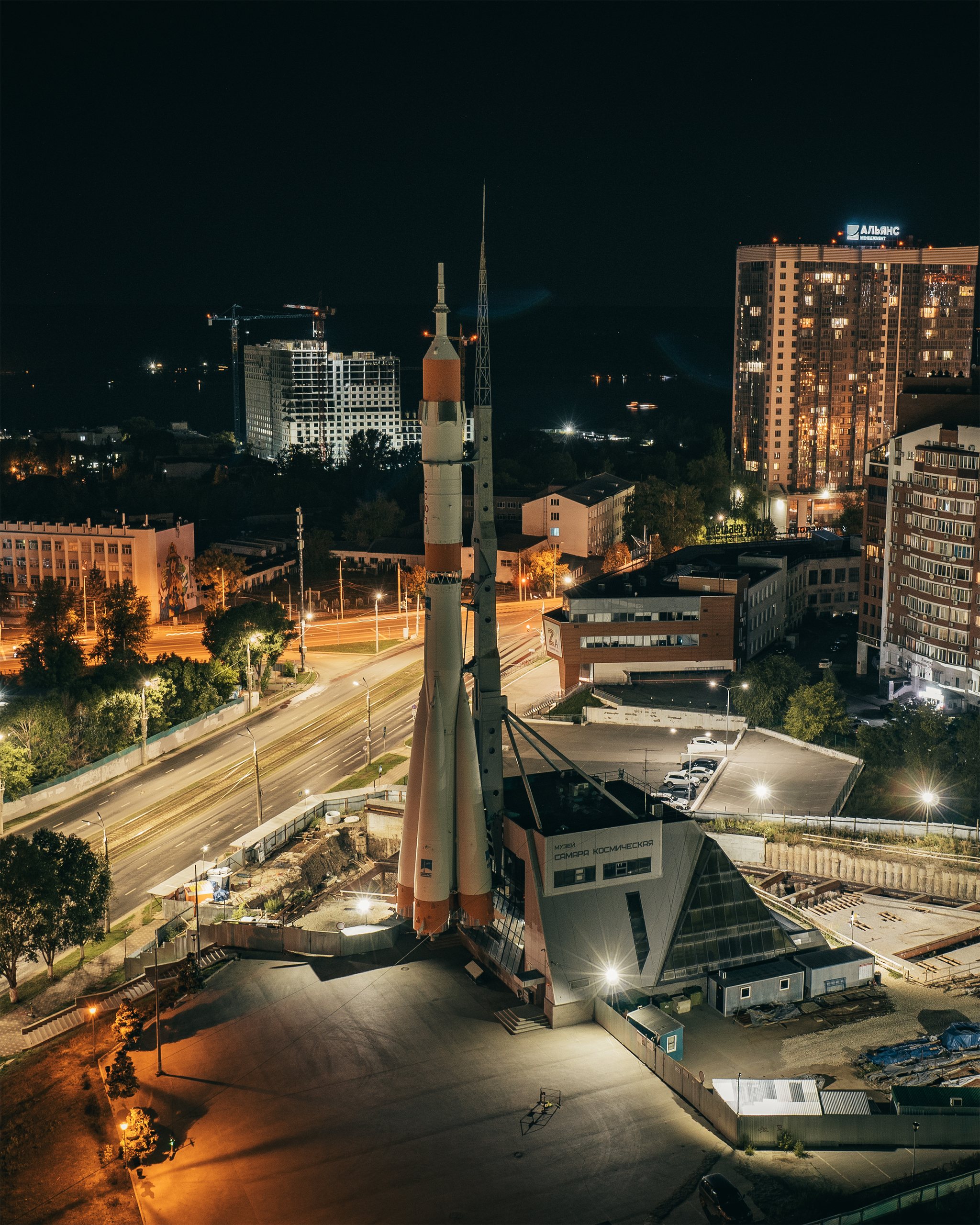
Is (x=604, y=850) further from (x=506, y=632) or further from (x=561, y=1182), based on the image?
(x=506, y=632)

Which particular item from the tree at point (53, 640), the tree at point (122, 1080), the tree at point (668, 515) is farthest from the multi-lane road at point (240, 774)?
the tree at point (668, 515)

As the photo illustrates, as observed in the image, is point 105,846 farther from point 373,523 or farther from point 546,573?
point 373,523

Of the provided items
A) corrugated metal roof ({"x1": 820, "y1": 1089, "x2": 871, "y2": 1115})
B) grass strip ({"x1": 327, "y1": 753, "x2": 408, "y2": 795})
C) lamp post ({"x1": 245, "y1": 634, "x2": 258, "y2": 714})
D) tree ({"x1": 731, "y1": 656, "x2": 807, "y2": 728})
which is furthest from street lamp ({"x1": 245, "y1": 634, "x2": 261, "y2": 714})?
corrugated metal roof ({"x1": 820, "y1": 1089, "x2": 871, "y2": 1115})

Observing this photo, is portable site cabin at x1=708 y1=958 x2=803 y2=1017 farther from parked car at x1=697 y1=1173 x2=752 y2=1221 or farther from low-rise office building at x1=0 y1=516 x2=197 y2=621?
low-rise office building at x1=0 y1=516 x2=197 y2=621

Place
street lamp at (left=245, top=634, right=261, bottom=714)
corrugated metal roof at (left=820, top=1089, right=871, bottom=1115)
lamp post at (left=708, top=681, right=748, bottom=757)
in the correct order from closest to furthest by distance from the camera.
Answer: corrugated metal roof at (left=820, top=1089, right=871, bottom=1115) → lamp post at (left=708, top=681, right=748, bottom=757) → street lamp at (left=245, top=634, right=261, bottom=714)

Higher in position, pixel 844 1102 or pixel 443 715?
pixel 443 715

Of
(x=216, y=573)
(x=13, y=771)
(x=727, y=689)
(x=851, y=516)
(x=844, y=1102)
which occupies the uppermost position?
(x=851, y=516)

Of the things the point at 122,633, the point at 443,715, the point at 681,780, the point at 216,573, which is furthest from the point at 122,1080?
the point at 216,573

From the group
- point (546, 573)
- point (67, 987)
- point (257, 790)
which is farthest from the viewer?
point (546, 573)
